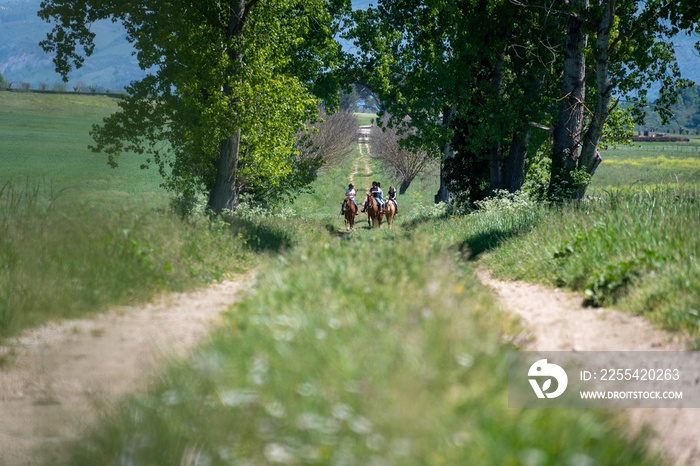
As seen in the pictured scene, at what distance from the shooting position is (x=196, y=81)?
68.2ft

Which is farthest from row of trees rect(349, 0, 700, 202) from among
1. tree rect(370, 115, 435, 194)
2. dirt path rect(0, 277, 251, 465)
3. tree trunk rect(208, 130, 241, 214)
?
tree rect(370, 115, 435, 194)

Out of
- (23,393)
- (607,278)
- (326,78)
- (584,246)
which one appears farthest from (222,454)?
(326,78)

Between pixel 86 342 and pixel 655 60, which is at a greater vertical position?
pixel 655 60

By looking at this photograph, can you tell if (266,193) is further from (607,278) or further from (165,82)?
(607,278)

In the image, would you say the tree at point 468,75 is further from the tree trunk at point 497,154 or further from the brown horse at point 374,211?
the brown horse at point 374,211

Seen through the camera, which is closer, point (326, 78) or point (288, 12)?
point (288, 12)

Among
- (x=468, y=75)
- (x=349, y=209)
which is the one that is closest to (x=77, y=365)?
(x=468, y=75)

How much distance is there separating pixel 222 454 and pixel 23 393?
3.30 m

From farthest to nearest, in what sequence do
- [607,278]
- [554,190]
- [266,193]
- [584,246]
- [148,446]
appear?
[266,193] < [554,190] < [584,246] < [607,278] < [148,446]

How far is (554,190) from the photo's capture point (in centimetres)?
2019

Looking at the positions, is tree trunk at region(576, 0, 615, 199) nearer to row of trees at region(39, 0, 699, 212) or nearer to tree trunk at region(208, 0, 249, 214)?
row of trees at region(39, 0, 699, 212)

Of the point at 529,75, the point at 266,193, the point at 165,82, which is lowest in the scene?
the point at 266,193

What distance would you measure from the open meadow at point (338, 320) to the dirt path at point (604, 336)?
0.29 metres

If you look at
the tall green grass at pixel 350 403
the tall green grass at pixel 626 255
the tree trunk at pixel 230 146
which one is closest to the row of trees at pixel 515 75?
the tall green grass at pixel 626 255
